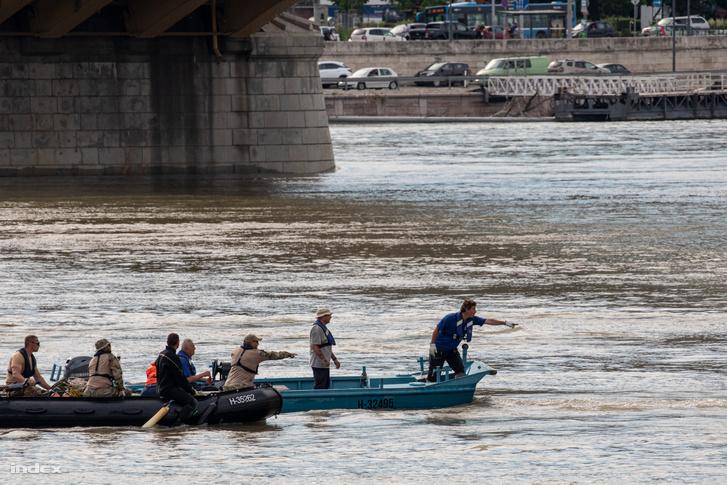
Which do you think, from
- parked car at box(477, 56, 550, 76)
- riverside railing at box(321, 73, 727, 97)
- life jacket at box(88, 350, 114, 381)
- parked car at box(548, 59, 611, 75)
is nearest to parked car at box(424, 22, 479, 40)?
parked car at box(477, 56, 550, 76)

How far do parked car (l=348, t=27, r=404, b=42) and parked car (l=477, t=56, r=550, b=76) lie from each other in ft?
31.7

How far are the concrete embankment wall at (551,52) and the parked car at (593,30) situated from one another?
6805 mm

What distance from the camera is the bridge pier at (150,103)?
4947 centimetres

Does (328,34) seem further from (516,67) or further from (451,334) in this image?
(451,334)

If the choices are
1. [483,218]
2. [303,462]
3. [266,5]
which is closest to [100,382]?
[303,462]

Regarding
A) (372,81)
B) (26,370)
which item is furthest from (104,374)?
(372,81)

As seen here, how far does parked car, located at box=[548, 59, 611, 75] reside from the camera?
304ft

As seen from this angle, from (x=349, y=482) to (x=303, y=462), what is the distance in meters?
1.08

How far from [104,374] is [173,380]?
87 cm

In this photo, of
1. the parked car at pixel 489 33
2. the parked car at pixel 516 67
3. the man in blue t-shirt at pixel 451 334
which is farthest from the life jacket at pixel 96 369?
the parked car at pixel 489 33

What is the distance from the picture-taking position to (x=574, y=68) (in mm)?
93500

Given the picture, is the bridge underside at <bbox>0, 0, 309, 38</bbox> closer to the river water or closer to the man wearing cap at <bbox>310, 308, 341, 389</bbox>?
the river water

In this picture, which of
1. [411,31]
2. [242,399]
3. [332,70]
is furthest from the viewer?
[411,31]

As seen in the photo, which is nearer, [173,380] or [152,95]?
[173,380]
